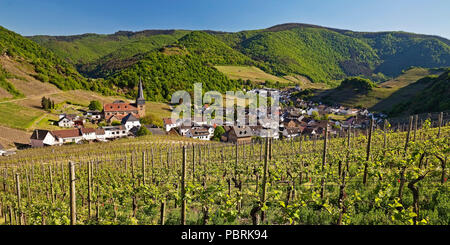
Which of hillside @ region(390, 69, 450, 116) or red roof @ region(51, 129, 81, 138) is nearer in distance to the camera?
red roof @ region(51, 129, 81, 138)

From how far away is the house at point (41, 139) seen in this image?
4421 centimetres

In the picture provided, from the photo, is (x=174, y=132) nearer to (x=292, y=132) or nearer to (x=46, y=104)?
(x=292, y=132)

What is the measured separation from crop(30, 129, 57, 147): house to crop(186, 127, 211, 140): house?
94.3 ft

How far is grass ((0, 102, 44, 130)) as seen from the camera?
1957 inches

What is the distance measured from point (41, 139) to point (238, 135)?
39.4 m

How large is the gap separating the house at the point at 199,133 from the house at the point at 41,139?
28.8m

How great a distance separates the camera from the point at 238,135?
53625 mm

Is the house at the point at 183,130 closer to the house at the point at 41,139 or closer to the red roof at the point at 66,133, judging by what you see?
the red roof at the point at 66,133

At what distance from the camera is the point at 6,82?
6925 centimetres

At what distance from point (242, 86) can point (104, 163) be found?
120 metres

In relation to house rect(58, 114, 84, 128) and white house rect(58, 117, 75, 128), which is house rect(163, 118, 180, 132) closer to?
house rect(58, 114, 84, 128)

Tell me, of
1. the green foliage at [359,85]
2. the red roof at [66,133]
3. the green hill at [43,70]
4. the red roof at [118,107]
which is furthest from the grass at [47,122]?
the green foliage at [359,85]

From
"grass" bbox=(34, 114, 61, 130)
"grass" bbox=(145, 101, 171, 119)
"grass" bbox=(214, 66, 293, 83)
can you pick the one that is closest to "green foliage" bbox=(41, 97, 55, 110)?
"grass" bbox=(34, 114, 61, 130)
